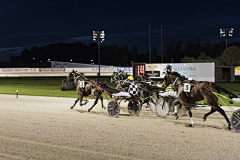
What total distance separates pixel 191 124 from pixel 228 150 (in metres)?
2.37

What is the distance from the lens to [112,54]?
4274 inches

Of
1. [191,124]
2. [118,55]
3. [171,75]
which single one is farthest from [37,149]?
[118,55]

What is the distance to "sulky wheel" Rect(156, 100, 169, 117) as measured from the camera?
9.19 metres

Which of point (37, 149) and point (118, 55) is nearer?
point (37, 149)

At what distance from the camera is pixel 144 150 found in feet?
17.6

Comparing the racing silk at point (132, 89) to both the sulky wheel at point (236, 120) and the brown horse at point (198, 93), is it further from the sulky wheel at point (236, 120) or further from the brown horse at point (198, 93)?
the sulky wheel at point (236, 120)

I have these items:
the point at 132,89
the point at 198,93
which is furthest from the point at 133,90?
the point at 198,93

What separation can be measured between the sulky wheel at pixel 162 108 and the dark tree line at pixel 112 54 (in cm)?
6313

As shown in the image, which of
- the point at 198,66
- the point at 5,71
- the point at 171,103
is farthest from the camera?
the point at 5,71

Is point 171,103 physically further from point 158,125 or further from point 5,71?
point 5,71

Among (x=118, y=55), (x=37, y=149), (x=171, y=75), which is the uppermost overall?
(x=118, y=55)

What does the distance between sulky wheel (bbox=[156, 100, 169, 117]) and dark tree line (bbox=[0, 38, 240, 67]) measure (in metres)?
63.1

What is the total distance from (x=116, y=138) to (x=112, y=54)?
102917 mm

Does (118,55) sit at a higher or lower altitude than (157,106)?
higher
